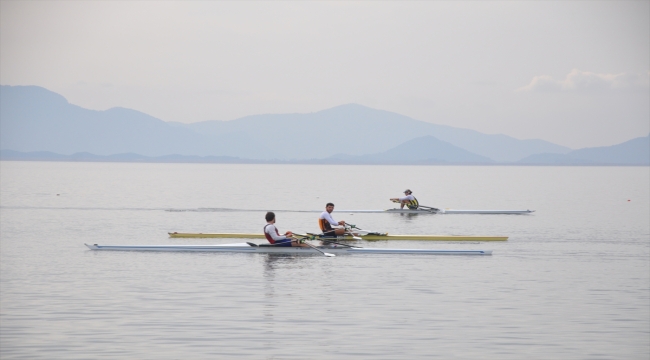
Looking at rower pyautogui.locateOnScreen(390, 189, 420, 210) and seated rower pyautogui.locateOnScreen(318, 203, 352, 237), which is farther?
rower pyautogui.locateOnScreen(390, 189, 420, 210)

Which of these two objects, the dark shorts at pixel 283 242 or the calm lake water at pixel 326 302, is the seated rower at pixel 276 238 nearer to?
the dark shorts at pixel 283 242

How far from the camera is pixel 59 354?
487 inches

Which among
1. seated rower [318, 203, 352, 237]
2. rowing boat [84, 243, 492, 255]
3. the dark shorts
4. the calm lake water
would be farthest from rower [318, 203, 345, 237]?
the dark shorts

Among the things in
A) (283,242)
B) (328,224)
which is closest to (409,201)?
(328,224)

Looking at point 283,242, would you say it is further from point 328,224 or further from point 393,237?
point 393,237

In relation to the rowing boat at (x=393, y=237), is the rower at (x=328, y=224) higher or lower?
higher

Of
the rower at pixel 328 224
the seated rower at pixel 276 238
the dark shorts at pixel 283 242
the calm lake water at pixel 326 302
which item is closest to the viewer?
the calm lake water at pixel 326 302

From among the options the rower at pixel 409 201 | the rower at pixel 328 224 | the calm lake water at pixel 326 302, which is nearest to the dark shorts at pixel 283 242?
the calm lake water at pixel 326 302

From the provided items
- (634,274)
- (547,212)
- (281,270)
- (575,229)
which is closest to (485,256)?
(634,274)

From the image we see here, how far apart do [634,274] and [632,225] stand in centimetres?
1885

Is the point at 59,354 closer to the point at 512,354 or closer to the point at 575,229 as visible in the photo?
the point at 512,354

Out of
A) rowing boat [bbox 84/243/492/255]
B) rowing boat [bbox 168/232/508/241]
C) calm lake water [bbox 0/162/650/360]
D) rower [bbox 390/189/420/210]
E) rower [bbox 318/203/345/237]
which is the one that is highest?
rower [bbox 390/189/420/210]

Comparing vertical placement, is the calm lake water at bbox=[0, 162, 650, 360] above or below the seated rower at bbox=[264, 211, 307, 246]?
below

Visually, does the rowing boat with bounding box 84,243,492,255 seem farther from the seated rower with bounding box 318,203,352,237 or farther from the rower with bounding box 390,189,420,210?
the rower with bounding box 390,189,420,210
